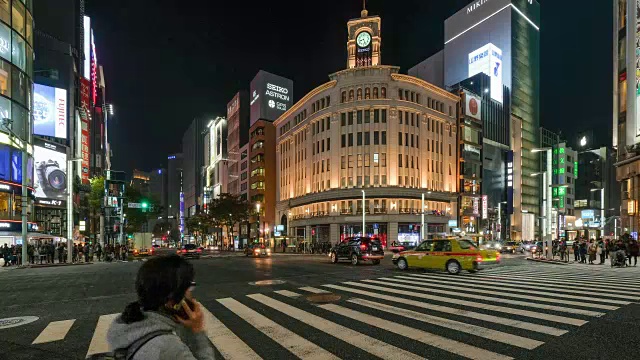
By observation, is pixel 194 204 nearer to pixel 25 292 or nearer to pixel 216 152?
pixel 216 152

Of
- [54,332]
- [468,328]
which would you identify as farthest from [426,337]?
[54,332]

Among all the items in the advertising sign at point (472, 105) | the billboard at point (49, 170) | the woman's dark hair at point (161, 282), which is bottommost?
the woman's dark hair at point (161, 282)

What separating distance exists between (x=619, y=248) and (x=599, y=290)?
1529 cm

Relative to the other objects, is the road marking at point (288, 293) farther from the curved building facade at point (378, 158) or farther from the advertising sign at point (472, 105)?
the advertising sign at point (472, 105)

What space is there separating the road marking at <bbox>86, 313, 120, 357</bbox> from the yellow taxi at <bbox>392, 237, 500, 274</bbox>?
14.5m

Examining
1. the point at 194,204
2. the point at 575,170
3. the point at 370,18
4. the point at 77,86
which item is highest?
the point at 370,18

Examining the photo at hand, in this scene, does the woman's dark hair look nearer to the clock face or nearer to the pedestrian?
the pedestrian

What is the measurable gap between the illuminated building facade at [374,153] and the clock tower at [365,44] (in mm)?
174

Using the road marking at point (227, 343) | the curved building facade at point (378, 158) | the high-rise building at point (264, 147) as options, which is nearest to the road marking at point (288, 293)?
the road marking at point (227, 343)

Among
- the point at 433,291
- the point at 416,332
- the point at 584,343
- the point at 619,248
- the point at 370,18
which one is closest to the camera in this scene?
the point at 584,343

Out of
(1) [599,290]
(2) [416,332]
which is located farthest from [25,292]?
(1) [599,290]

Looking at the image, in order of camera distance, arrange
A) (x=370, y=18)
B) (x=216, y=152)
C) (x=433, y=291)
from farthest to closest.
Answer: (x=216, y=152) < (x=370, y=18) < (x=433, y=291)

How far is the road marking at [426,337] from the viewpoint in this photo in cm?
599

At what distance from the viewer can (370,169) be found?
63375 millimetres
